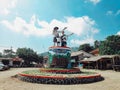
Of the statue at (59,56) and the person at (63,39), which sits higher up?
the person at (63,39)

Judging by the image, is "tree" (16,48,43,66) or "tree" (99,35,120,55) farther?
"tree" (16,48,43,66)

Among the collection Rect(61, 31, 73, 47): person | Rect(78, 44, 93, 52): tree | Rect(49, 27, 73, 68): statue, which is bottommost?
Rect(49, 27, 73, 68): statue

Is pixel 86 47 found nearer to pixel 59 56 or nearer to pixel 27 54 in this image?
pixel 27 54

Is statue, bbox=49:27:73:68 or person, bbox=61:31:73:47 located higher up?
person, bbox=61:31:73:47

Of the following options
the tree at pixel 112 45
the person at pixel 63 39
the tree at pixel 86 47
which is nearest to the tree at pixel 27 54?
the tree at pixel 86 47

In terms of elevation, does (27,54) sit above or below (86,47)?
below

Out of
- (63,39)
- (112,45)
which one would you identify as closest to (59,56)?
(63,39)

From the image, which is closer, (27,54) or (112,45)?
(112,45)

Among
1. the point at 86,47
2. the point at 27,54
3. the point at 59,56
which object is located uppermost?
the point at 86,47

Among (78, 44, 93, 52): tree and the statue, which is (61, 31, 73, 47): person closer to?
the statue

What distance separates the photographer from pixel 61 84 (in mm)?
14859

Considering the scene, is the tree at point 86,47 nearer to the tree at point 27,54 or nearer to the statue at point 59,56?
the tree at point 27,54

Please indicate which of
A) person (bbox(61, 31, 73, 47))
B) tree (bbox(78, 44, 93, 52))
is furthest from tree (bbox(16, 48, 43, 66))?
person (bbox(61, 31, 73, 47))

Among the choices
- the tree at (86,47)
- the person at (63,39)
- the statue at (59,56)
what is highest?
the tree at (86,47)
